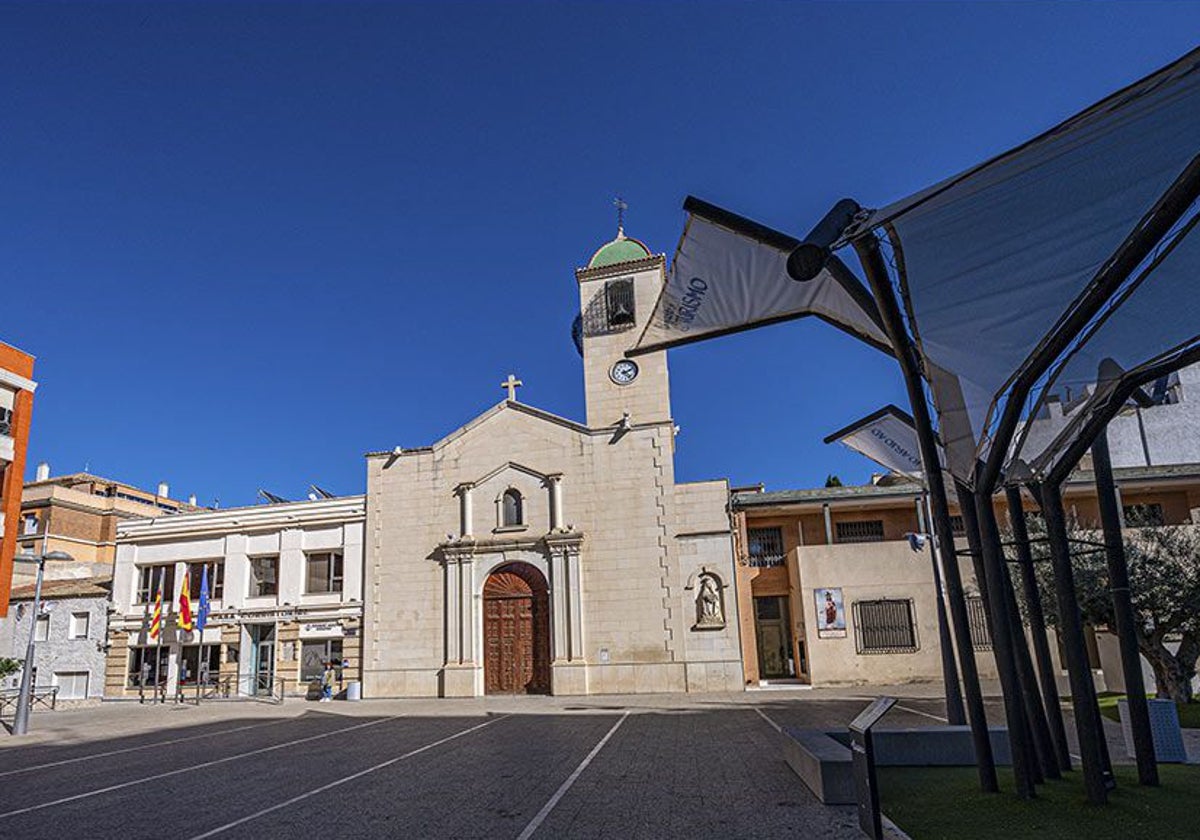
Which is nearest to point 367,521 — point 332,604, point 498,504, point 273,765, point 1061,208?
point 332,604

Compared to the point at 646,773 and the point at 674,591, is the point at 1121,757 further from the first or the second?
the point at 674,591

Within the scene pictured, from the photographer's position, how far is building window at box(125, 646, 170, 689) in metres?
32.0

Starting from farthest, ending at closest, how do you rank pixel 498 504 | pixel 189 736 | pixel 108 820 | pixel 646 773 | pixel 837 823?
1. pixel 498 504
2. pixel 189 736
3. pixel 646 773
4. pixel 108 820
5. pixel 837 823

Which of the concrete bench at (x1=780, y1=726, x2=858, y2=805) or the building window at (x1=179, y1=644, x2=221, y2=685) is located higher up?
the building window at (x1=179, y1=644, x2=221, y2=685)

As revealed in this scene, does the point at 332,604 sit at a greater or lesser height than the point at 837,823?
greater

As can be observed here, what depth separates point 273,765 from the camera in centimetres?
1291

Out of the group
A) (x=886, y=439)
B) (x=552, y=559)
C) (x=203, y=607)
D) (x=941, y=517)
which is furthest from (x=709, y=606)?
(x=203, y=607)

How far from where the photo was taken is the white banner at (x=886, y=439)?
13.1 metres

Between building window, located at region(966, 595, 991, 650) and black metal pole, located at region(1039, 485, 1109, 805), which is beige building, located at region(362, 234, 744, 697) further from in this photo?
black metal pole, located at region(1039, 485, 1109, 805)

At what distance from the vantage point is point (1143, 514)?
28.3 metres

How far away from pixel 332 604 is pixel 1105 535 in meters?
28.0

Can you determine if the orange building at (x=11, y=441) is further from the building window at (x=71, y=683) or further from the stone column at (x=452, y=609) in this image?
the stone column at (x=452, y=609)

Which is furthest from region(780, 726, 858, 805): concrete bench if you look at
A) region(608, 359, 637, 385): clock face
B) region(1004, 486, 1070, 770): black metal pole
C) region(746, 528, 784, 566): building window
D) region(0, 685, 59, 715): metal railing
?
region(0, 685, 59, 715): metal railing

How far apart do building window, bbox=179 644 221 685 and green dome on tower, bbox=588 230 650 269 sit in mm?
22419
